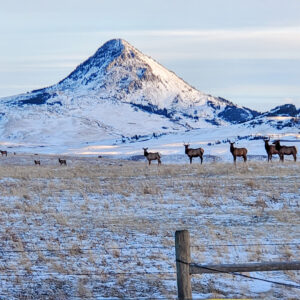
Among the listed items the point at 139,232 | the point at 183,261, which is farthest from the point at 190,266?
the point at 139,232

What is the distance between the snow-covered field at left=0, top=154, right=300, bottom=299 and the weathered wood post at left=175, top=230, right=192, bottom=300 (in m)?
2.37

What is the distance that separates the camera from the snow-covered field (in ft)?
37.4

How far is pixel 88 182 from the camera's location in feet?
94.7

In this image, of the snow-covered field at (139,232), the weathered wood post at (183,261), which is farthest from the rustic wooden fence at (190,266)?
the snow-covered field at (139,232)

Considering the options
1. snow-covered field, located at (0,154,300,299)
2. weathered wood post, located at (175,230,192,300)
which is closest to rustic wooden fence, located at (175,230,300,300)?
weathered wood post, located at (175,230,192,300)

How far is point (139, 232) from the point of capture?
53.4 ft

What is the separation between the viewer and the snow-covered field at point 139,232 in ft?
37.4

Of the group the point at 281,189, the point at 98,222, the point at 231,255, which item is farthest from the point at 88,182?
the point at 231,255

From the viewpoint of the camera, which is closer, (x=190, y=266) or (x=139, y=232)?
(x=190, y=266)

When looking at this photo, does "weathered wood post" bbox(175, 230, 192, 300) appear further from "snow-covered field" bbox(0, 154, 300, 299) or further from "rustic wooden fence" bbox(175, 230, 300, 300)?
"snow-covered field" bbox(0, 154, 300, 299)

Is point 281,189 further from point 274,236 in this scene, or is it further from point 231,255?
point 231,255

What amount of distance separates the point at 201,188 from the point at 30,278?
13.5 metres

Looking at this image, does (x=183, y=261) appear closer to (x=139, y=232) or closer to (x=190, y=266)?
(x=190, y=266)

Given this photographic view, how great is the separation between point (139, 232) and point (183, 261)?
7918 millimetres
